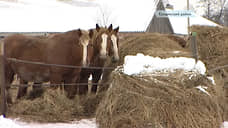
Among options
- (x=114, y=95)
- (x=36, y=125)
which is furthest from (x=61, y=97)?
(x=114, y=95)

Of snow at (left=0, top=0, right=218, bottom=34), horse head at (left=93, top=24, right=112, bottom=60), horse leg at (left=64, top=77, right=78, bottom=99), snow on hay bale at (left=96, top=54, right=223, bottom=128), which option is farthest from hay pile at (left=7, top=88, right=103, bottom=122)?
snow at (left=0, top=0, right=218, bottom=34)

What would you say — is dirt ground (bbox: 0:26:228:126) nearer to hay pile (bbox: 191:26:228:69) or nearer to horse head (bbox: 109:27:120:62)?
hay pile (bbox: 191:26:228:69)

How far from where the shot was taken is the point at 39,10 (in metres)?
25.2

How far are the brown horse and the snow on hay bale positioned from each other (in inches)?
81.3

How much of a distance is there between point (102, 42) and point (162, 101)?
2.58 meters

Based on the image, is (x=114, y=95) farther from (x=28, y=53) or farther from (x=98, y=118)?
(x=28, y=53)

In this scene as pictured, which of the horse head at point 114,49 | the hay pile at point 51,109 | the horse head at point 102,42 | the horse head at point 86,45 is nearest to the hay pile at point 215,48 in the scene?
the horse head at point 114,49

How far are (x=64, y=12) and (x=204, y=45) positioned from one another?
839 inches

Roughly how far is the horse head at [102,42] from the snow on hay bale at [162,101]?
6.43ft

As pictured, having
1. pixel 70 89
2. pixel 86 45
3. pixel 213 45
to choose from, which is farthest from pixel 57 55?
pixel 213 45

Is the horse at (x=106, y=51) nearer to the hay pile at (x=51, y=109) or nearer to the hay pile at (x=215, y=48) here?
the hay pile at (x=51, y=109)

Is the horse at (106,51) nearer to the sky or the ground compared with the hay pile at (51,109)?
nearer to the sky

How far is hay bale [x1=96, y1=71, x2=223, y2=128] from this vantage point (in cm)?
389

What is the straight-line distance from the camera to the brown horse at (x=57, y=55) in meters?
6.21
